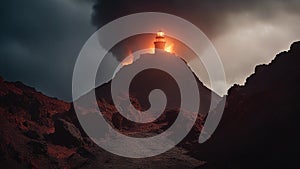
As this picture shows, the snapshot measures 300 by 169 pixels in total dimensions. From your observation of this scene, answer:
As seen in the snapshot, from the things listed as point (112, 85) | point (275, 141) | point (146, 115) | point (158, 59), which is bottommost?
point (275, 141)

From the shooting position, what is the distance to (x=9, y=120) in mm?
116875

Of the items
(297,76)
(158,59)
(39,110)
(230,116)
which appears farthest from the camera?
(158,59)

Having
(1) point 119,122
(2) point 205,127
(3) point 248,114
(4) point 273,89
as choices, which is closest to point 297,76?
(4) point 273,89

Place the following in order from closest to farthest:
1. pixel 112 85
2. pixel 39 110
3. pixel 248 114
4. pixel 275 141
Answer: pixel 275 141
pixel 248 114
pixel 39 110
pixel 112 85

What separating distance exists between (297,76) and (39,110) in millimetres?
83561

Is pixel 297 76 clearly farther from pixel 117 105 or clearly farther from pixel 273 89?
pixel 117 105

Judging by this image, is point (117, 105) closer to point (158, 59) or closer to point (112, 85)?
point (112, 85)

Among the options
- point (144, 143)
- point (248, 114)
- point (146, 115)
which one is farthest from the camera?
point (146, 115)

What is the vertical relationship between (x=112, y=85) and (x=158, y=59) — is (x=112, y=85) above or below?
below

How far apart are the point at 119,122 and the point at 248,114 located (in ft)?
170

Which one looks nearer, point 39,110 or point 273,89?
point 273,89

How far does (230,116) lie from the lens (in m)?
113

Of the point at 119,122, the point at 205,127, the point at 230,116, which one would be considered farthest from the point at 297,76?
the point at 119,122

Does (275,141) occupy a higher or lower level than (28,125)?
lower
